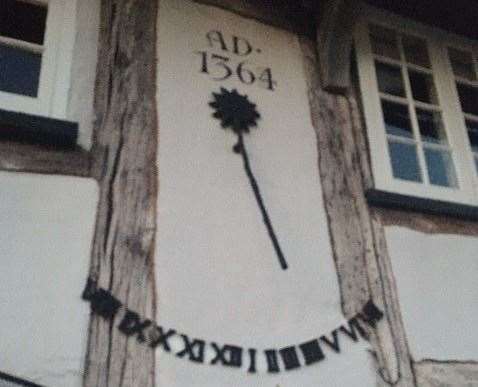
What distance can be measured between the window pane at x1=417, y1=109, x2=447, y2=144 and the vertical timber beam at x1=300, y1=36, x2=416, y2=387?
55cm

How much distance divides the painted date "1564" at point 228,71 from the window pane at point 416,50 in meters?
1.16

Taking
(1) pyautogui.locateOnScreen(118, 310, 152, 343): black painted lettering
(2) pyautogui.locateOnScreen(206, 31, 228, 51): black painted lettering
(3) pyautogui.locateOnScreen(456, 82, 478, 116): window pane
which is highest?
(3) pyautogui.locateOnScreen(456, 82, 478, 116): window pane

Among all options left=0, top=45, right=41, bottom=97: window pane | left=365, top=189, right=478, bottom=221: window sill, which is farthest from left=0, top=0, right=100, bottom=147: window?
left=365, top=189, right=478, bottom=221: window sill

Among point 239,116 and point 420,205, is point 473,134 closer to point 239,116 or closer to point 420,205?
point 420,205

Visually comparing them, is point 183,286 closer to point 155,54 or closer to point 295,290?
point 295,290

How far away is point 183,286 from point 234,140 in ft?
2.74

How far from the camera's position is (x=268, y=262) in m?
2.66

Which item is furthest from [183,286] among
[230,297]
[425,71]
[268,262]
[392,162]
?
[425,71]

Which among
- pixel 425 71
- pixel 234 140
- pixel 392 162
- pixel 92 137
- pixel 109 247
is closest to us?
pixel 109 247

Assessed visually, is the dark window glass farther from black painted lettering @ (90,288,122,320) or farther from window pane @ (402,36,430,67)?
black painted lettering @ (90,288,122,320)

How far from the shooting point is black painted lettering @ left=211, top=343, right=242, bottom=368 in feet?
7.65

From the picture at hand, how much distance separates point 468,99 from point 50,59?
2.78 meters

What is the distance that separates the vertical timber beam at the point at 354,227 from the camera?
8.77 ft

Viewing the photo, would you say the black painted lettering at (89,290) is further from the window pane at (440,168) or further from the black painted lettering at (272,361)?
the window pane at (440,168)
